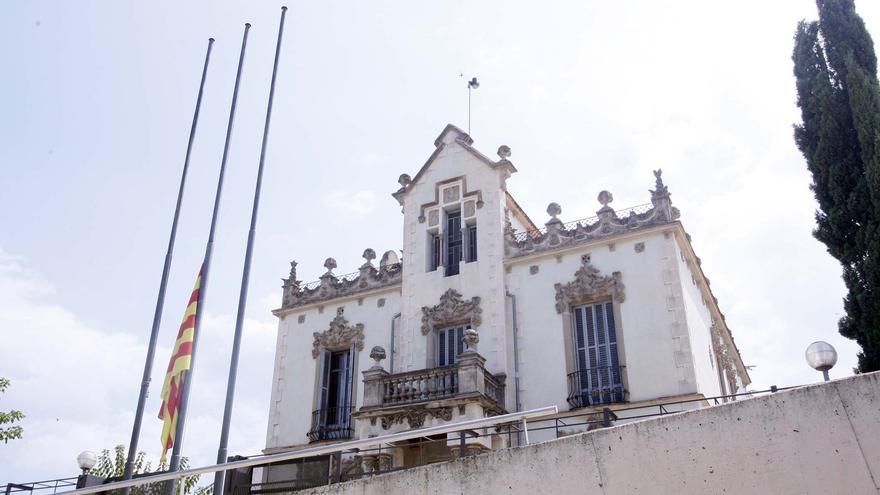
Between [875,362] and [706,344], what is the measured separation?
6.33 meters

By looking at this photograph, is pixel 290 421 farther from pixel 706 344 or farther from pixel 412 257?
pixel 706 344

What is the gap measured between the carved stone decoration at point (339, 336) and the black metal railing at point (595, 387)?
6.27m

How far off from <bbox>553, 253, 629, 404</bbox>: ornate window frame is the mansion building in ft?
0.12

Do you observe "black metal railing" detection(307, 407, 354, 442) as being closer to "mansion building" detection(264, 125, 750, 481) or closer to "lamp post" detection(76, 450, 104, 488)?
"mansion building" detection(264, 125, 750, 481)

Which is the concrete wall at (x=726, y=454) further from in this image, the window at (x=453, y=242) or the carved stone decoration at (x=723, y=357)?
the carved stone decoration at (x=723, y=357)

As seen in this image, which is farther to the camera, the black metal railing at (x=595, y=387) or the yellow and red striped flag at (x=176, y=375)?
the black metal railing at (x=595, y=387)

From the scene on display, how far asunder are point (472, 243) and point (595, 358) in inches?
198

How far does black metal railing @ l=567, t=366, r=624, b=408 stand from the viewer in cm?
1711

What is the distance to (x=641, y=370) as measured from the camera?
1705 centimetres

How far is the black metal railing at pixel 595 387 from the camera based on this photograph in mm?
17109

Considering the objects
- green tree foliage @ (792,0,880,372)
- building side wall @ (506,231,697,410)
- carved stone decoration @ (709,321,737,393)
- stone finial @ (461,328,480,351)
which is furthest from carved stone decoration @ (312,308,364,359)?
green tree foliage @ (792,0,880,372)

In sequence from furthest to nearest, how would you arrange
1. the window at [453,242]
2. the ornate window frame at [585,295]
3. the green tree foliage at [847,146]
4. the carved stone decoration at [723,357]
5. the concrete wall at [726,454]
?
the window at [453,242] < the carved stone decoration at [723,357] < the ornate window frame at [585,295] < the green tree foliage at [847,146] < the concrete wall at [726,454]

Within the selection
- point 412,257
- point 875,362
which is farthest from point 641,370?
point 412,257

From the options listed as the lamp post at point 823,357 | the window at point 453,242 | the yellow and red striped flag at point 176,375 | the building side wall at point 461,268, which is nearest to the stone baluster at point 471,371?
the building side wall at point 461,268
